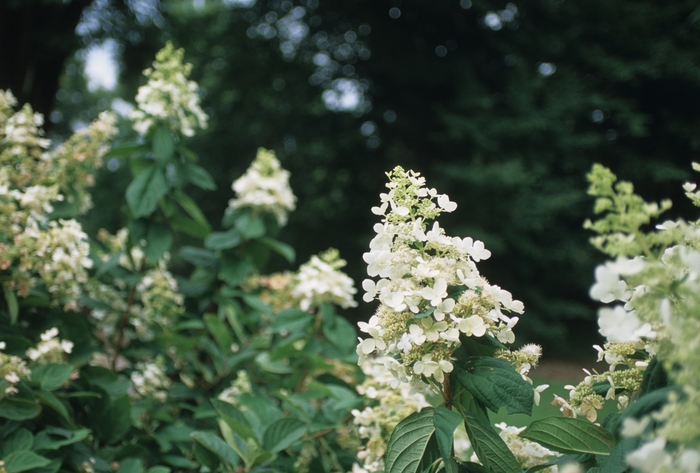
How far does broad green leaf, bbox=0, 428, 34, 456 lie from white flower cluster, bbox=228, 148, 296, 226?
3.88 ft

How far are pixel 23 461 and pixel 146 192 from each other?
932 millimetres

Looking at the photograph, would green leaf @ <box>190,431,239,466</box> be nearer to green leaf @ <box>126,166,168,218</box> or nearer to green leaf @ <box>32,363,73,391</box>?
green leaf @ <box>32,363,73,391</box>

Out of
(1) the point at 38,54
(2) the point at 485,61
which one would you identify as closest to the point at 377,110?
(2) the point at 485,61

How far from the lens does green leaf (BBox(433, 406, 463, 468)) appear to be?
0.80 metres

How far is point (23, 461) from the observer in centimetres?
113

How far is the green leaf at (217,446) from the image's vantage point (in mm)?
1294

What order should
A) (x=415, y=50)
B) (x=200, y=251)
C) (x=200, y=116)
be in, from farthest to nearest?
(x=415, y=50), (x=200, y=251), (x=200, y=116)

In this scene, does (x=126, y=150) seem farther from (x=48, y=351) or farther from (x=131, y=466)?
(x=131, y=466)

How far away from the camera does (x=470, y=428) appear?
2.87 ft

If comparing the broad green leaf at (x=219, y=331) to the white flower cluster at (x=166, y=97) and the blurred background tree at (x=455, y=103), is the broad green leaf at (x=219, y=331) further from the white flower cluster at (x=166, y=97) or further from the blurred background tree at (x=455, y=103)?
the blurred background tree at (x=455, y=103)

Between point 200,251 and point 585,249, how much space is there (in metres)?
6.34

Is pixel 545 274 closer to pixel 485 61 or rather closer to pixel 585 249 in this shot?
pixel 585 249

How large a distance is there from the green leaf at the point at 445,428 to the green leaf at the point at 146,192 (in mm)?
1292

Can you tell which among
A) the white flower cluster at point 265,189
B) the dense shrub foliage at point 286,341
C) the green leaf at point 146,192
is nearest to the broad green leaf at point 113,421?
the dense shrub foliage at point 286,341
